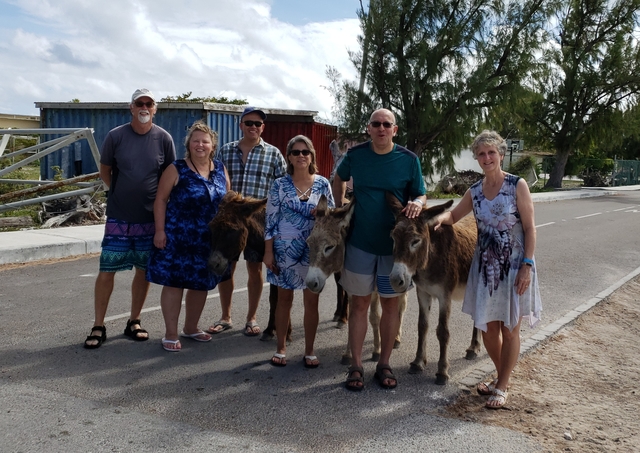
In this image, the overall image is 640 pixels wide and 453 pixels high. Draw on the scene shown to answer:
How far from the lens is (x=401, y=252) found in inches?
178

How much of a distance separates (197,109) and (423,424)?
14.9m

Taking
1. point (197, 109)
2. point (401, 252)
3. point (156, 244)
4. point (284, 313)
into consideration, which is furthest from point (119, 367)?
point (197, 109)

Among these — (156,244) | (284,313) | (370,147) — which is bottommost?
(284,313)

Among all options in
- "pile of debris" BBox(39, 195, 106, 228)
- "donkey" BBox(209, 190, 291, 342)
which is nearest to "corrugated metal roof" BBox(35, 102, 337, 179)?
"pile of debris" BBox(39, 195, 106, 228)

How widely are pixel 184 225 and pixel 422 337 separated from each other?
228 cm

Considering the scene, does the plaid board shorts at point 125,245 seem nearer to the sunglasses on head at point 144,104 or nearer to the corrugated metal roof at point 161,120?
the sunglasses on head at point 144,104

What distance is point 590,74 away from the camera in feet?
118

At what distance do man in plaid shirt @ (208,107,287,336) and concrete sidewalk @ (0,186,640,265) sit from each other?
193 inches

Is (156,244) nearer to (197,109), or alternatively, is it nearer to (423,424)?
(423,424)

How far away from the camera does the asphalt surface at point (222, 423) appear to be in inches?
148

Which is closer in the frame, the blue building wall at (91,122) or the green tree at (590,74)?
the blue building wall at (91,122)

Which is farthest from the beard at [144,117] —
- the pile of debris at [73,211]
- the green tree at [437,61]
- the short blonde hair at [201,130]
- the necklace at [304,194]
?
the green tree at [437,61]

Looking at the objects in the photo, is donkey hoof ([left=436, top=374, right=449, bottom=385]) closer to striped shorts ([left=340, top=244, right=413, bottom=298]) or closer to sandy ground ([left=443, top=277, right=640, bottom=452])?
sandy ground ([left=443, top=277, right=640, bottom=452])

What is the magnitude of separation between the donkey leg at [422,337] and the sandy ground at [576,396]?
1.87ft
